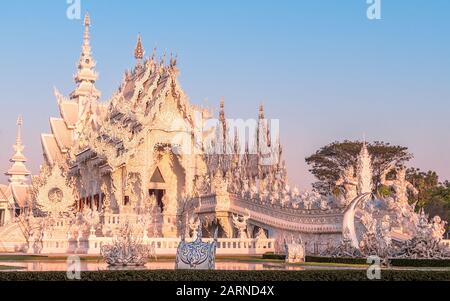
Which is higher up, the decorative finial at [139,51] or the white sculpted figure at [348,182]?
the decorative finial at [139,51]

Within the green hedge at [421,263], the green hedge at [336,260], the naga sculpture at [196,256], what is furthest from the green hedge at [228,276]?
the green hedge at [336,260]

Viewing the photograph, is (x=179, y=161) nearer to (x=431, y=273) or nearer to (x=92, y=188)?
(x=92, y=188)

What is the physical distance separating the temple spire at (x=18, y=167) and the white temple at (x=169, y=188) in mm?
19161

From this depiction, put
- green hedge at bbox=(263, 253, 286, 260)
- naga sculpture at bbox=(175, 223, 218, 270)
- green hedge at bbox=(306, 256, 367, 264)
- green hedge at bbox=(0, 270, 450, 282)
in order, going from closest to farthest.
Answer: green hedge at bbox=(0, 270, 450, 282)
naga sculpture at bbox=(175, 223, 218, 270)
green hedge at bbox=(306, 256, 367, 264)
green hedge at bbox=(263, 253, 286, 260)

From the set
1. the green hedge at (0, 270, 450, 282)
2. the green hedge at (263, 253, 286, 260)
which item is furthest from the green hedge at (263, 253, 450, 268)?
the green hedge at (0, 270, 450, 282)

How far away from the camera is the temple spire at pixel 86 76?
63000 mm

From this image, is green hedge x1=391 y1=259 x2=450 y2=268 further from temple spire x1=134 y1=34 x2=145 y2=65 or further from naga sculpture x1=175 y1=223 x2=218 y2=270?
temple spire x1=134 y1=34 x2=145 y2=65

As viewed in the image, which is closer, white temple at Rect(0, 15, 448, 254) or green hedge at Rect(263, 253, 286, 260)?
green hedge at Rect(263, 253, 286, 260)

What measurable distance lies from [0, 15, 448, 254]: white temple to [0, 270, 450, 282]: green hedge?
12.8 metres

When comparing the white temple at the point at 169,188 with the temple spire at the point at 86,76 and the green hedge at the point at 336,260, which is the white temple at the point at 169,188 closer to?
the green hedge at the point at 336,260

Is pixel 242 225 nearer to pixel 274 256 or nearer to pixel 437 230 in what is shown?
pixel 274 256

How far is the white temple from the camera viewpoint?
101 ft

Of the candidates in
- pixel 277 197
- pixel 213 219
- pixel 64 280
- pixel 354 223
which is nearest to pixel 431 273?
pixel 64 280

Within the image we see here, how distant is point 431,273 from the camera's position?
1435 centimetres
